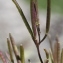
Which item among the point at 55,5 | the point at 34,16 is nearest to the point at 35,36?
the point at 34,16

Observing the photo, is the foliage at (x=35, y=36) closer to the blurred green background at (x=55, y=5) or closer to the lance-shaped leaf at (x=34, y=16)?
the lance-shaped leaf at (x=34, y=16)

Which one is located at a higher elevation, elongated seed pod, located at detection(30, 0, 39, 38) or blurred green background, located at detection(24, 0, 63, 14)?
elongated seed pod, located at detection(30, 0, 39, 38)

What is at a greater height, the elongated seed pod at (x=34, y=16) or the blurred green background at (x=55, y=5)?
the elongated seed pod at (x=34, y=16)

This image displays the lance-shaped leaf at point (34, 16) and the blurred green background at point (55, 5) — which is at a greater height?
the lance-shaped leaf at point (34, 16)

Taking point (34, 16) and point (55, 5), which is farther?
point (55, 5)

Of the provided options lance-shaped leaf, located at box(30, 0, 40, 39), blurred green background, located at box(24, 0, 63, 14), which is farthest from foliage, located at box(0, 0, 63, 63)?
blurred green background, located at box(24, 0, 63, 14)

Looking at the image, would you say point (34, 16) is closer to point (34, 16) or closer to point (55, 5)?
point (34, 16)

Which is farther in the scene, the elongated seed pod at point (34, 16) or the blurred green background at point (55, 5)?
the blurred green background at point (55, 5)

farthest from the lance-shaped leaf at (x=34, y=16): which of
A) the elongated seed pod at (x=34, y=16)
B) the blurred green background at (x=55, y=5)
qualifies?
the blurred green background at (x=55, y=5)

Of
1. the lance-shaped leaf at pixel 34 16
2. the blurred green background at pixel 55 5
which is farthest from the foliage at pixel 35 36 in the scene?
the blurred green background at pixel 55 5

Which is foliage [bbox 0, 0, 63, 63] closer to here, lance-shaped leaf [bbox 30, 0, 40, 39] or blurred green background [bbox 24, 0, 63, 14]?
lance-shaped leaf [bbox 30, 0, 40, 39]

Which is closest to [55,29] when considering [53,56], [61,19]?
[61,19]

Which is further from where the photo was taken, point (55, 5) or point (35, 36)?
point (55, 5)
